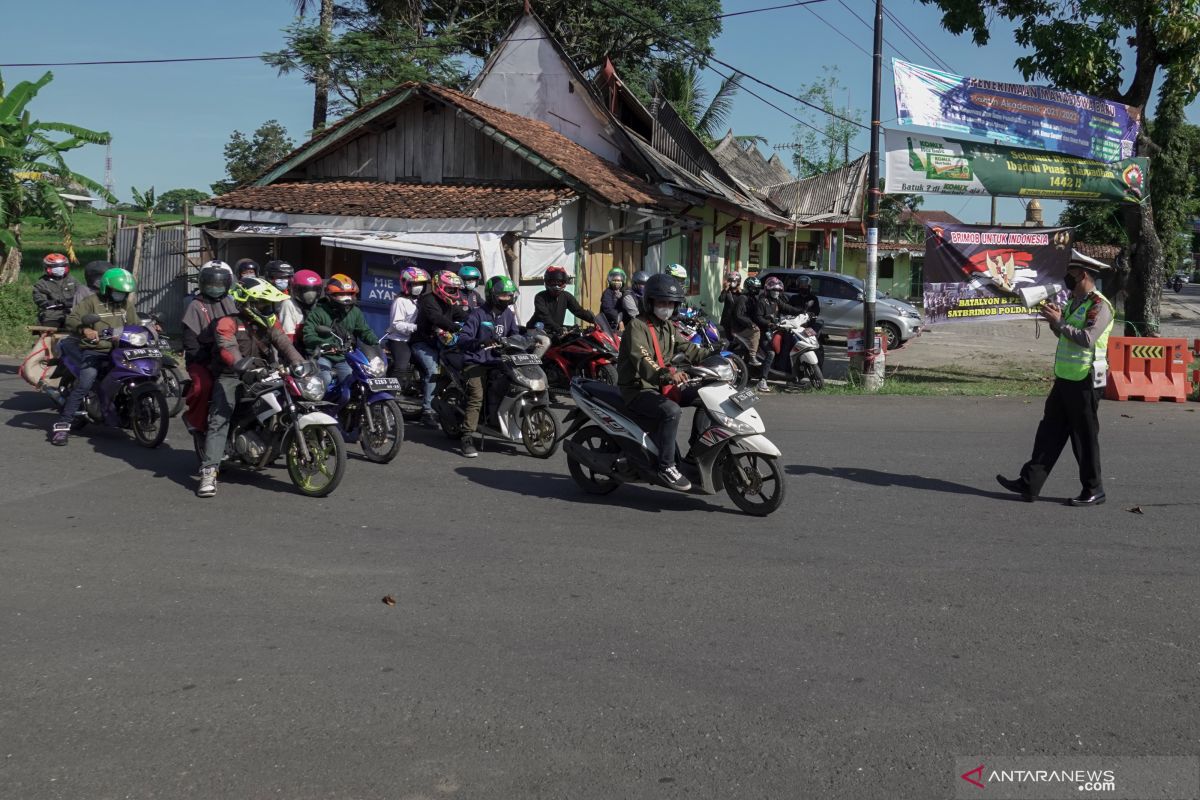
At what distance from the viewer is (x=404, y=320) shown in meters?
12.1

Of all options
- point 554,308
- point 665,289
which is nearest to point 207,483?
point 665,289

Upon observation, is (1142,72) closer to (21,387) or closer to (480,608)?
(480,608)

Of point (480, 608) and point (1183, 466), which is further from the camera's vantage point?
point (1183, 466)

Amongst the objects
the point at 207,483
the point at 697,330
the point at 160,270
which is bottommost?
the point at 207,483

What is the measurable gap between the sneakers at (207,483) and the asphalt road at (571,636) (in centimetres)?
20

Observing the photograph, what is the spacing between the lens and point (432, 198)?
19.2 metres

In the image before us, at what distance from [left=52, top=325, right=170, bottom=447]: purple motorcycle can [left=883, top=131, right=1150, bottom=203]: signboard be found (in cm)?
1000

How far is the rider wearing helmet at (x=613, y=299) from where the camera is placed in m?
14.3

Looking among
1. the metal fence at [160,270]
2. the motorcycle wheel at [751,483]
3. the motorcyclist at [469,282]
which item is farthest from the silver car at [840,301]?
the motorcycle wheel at [751,483]

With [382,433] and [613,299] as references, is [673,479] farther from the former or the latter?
[613,299]

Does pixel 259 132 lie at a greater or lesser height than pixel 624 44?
lesser

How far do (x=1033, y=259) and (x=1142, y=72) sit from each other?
339cm

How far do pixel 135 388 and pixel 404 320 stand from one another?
3037mm

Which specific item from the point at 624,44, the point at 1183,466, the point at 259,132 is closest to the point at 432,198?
the point at 1183,466
